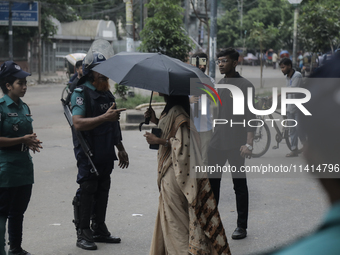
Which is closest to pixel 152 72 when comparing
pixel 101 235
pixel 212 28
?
pixel 101 235

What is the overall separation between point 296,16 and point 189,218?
18.2 meters

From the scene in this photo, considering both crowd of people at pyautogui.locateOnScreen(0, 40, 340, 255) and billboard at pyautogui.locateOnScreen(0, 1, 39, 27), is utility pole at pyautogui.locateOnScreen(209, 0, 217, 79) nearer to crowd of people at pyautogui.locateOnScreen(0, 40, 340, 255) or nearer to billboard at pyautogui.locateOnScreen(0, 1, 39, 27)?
crowd of people at pyautogui.locateOnScreen(0, 40, 340, 255)

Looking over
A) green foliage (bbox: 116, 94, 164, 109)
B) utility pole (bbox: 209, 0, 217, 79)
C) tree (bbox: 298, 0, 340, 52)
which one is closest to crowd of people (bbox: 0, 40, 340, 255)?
utility pole (bbox: 209, 0, 217, 79)

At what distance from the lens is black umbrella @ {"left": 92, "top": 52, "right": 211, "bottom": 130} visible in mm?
3734

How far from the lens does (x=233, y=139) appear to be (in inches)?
187

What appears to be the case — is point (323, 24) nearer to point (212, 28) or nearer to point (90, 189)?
point (212, 28)

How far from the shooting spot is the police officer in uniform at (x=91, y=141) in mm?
4277

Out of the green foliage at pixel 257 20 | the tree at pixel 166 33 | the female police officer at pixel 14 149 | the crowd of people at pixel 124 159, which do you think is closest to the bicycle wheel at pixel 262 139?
Answer: the crowd of people at pixel 124 159

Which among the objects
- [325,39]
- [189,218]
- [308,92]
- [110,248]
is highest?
[325,39]

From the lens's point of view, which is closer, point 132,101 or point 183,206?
point 183,206

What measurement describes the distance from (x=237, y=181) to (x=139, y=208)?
1.52 m

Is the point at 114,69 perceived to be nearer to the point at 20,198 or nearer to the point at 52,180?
the point at 20,198

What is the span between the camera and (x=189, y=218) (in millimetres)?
3635

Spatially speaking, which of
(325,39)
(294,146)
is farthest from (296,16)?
(294,146)
